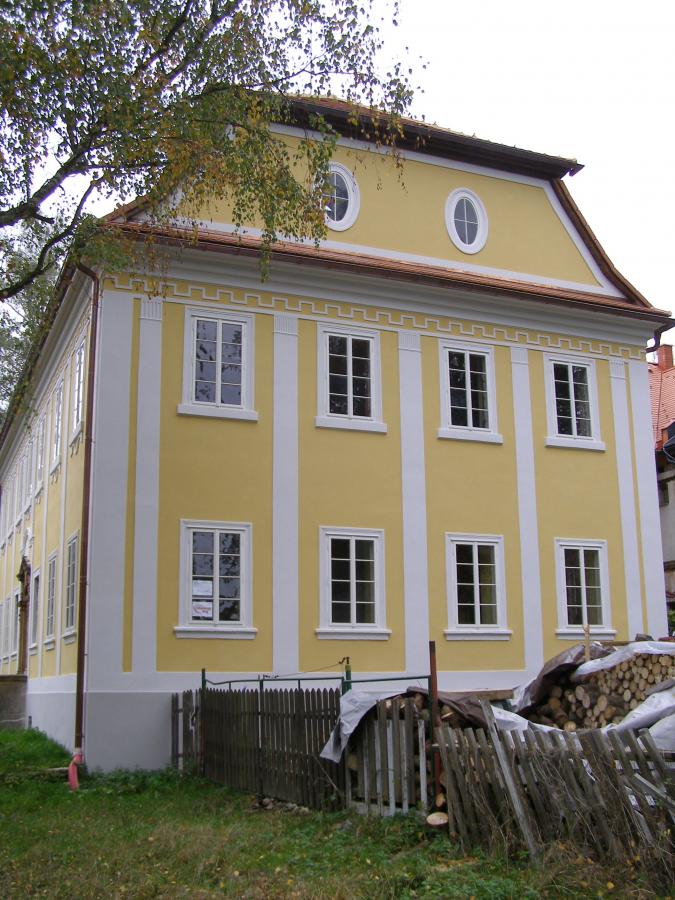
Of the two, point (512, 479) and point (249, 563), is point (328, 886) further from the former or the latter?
point (512, 479)

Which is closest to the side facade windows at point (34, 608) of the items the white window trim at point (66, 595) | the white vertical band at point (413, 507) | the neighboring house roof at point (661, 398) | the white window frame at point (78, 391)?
the white window trim at point (66, 595)

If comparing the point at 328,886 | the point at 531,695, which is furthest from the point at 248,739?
the point at 328,886

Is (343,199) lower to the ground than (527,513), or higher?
higher

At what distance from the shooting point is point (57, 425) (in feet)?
68.8

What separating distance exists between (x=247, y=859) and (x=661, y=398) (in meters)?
23.7

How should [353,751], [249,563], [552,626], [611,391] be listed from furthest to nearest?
[611,391]
[552,626]
[249,563]
[353,751]

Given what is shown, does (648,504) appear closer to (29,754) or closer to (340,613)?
(340,613)

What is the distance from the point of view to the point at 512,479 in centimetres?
1884

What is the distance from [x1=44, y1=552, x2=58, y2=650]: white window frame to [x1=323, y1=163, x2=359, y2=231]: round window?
808 cm

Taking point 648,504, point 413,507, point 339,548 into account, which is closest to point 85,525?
point 339,548

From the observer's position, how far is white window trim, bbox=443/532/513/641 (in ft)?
57.9

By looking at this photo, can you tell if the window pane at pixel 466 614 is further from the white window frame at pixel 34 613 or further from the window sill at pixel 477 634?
the white window frame at pixel 34 613

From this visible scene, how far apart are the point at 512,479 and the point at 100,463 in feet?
24.3

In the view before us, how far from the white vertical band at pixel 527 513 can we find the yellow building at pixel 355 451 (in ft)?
0.14
